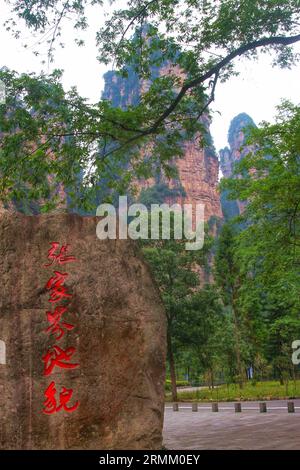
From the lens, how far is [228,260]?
20312 millimetres

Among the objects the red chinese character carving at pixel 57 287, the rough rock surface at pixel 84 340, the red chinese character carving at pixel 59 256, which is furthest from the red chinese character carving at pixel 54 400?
the red chinese character carving at pixel 59 256

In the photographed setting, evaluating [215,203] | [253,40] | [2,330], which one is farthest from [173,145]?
[215,203]

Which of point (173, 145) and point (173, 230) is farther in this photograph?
point (173, 230)

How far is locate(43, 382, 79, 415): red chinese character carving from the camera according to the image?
4141mm

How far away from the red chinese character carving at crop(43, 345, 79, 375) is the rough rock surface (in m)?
0.04

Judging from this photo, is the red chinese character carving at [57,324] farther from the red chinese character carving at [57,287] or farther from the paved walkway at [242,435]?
the paved walkway at [242,435]

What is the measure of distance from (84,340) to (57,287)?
57 centimetres

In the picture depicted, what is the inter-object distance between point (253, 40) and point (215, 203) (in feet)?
201

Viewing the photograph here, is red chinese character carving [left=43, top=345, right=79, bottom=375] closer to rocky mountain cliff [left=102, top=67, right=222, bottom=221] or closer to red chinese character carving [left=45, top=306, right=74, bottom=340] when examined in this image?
red chinese character carving [left=45, top=306, right=74, bottom=340]

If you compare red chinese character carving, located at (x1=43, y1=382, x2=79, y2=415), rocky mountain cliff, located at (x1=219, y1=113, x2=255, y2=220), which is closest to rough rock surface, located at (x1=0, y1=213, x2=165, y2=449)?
red chinese character carving, located at (x1=43, y1=382, x2=79, y2=415)

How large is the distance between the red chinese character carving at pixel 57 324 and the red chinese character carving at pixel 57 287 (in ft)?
0.34

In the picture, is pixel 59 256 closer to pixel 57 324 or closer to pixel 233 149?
pixel 57 324
